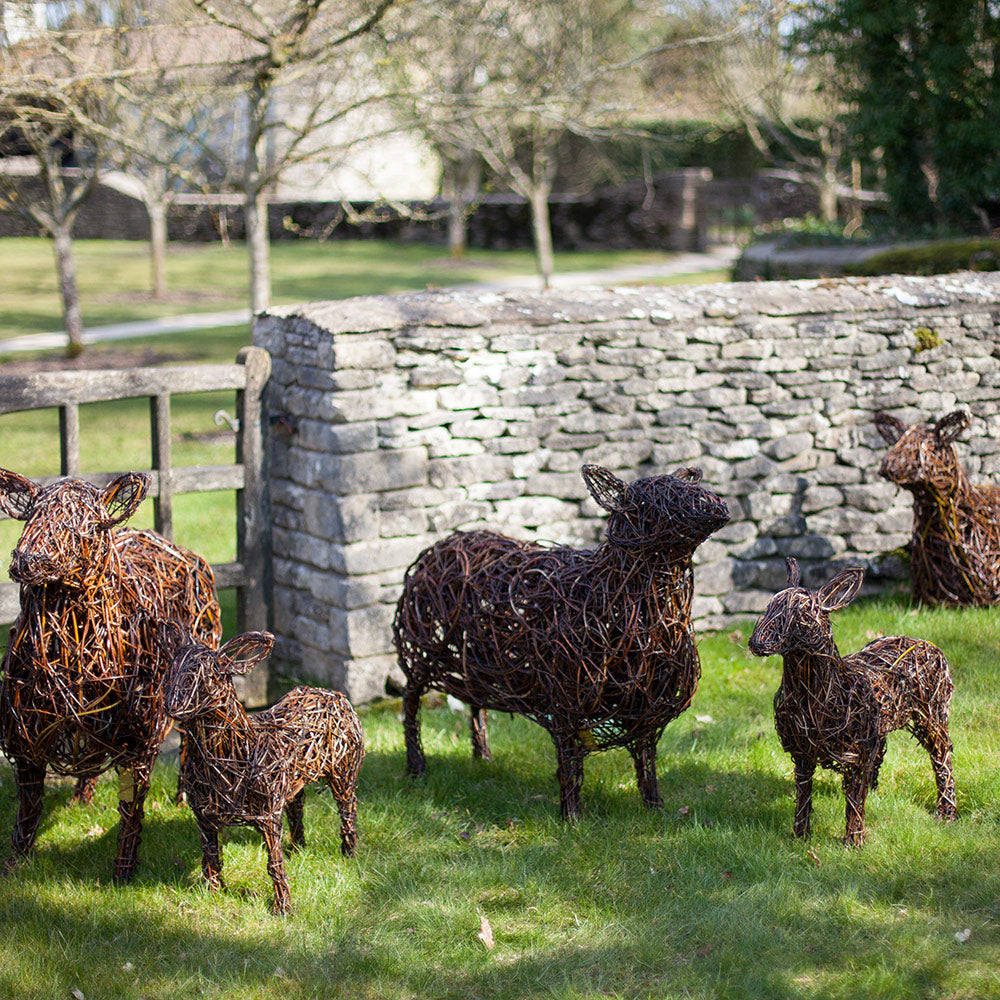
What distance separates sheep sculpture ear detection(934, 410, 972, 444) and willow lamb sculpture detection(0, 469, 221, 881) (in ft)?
15.3

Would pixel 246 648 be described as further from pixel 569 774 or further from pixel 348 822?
pixel 569 774

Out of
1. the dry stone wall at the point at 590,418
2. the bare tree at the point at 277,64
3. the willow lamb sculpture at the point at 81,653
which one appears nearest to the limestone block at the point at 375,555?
the dry stone wall at the point at 590,418

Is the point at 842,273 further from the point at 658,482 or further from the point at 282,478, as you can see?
the point at 658,482

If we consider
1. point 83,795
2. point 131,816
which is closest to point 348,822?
point 131,816

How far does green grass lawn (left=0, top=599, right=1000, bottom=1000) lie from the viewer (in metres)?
3.83

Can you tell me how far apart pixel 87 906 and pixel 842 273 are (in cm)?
1005

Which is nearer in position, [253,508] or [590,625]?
[590,625]

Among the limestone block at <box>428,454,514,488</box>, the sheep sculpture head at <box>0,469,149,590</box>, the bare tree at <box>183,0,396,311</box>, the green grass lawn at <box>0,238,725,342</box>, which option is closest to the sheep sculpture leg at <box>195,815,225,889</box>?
the sheep sculpture head at <box>0,469,149,590</box>

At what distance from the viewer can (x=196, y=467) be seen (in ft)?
20.0

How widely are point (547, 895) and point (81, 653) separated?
2.02 meters

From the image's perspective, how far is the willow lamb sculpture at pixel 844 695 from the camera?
4.16 m

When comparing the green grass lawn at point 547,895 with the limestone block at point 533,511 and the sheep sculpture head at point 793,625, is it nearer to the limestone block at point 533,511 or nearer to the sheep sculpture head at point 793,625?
the sheep sculpture head at point 793,625

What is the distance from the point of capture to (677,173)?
27.1m

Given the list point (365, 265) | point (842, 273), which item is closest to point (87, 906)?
point (842, 273)
